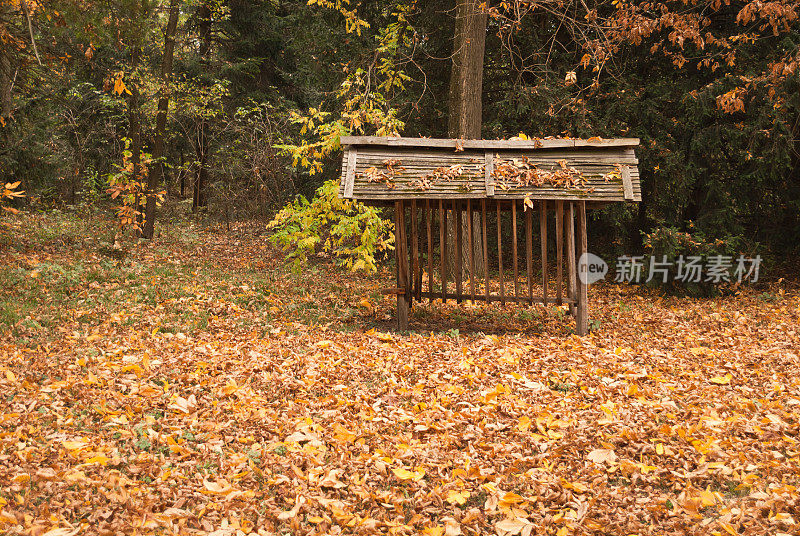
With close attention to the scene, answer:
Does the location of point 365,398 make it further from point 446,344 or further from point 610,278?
point 610,278

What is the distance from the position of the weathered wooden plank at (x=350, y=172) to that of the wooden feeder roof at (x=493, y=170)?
1 cm

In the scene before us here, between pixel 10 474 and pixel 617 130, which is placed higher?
pixel 617 130

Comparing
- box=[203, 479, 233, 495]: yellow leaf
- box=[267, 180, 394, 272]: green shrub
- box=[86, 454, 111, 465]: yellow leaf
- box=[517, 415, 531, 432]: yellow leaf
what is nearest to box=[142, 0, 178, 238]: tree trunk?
box=[267, 180, 394, 272]: green shrub

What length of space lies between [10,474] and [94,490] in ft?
1.97

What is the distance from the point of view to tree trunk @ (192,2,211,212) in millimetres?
19016

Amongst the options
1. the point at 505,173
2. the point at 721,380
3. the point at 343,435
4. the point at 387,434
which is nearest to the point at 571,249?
the point at 505,173

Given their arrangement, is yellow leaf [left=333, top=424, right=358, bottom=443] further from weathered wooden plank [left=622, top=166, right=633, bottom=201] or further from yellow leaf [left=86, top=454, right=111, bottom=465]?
weathered wooden plank [left=622, top=166, right=633, bottom=201]

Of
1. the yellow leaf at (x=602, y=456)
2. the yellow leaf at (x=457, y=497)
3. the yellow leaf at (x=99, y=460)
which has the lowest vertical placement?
the yellow leaf at (x=457, y=497)

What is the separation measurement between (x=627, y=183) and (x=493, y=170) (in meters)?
1.78

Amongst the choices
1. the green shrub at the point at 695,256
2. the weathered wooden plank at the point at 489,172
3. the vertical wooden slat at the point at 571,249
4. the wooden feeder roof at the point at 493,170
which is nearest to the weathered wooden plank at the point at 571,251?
the vertical wooden slat at the point at 571,249

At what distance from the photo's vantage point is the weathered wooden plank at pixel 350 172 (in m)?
7.63

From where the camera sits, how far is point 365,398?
219 inches

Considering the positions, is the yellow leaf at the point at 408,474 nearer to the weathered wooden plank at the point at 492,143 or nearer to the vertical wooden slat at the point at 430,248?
the vertical wooden slat at the point at 430,248

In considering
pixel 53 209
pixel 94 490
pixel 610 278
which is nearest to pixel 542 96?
pixel 610 278
